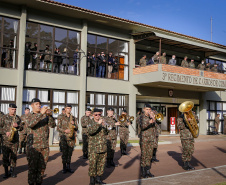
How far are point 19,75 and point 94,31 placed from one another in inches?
251

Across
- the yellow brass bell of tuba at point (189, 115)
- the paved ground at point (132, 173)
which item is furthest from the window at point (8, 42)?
the yellow brass bell of tuba at point (189, 115)

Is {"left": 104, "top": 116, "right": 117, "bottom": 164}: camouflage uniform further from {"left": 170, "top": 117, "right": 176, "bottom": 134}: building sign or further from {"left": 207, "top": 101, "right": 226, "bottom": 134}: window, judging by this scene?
{"left": 207, "top": 101, "right": 226, "bottom": 134}: window

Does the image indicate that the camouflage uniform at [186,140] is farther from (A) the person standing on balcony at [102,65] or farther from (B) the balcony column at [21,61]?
(A) the person standing on balcony at [102,65]

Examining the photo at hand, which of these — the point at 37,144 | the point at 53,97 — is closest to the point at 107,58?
the point at 53,97

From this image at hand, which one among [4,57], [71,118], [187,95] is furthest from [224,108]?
[71,118]

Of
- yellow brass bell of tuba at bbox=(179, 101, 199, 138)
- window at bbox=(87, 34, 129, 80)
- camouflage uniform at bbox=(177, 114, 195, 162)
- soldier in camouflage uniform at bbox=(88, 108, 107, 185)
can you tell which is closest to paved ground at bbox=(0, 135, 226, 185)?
camouflage uniform at bbox=(177, 114, 195, 162)

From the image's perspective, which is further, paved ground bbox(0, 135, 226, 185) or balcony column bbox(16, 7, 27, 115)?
balcony column bbox(16, 7, 27, 115)

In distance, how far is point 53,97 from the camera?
719 inches

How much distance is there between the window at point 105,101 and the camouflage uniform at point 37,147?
1291 cm

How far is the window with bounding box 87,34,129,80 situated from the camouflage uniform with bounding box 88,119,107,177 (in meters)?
13.0

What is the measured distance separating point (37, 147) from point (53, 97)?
39.0ft

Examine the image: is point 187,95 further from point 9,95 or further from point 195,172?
point 195,172

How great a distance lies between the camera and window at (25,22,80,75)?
58.3 ft

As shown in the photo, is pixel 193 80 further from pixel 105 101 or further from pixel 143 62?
pixel 105 101
